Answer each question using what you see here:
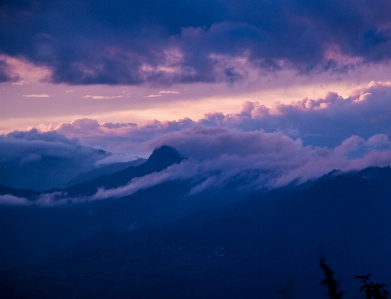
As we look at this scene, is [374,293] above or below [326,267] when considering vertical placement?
below

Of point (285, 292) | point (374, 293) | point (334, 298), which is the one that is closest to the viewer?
point (285, 292)

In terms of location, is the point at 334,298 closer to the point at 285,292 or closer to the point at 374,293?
the point at 285,292

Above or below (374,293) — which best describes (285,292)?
above

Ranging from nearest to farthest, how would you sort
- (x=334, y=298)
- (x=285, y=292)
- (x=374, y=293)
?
(x=285, y=292) → (x=334, y=298) → (x=374, y=293)

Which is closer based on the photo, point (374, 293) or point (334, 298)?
point (334, 298)

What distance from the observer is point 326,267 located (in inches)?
901

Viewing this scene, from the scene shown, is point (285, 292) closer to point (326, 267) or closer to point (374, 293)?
point (326, 267)

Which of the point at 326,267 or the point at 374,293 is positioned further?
the point at 374,293

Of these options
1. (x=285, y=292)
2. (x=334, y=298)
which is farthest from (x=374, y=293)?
(x=285, y=292)

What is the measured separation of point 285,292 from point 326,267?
2.50m

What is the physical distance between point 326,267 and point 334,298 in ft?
7.36

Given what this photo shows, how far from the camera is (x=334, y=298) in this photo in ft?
78.4

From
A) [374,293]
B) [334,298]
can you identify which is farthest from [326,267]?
[374,293]

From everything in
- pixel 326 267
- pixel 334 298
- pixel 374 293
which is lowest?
pixel 374 293
